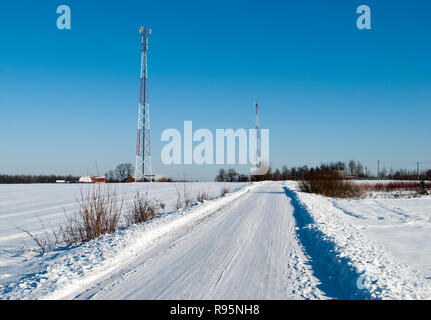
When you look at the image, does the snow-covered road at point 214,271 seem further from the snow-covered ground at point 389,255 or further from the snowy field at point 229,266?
the snow-covered ground at point 389,255

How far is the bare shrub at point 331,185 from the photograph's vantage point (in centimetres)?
2438

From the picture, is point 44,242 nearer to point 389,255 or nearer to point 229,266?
point 229,266

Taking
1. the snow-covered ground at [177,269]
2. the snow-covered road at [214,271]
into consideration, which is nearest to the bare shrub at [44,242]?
the snow-covered ground at [177,269]

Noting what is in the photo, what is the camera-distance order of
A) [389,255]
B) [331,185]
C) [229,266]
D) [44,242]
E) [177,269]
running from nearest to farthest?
[177,269]
[229,266]
[389,255]
[44,242]
[331,185]

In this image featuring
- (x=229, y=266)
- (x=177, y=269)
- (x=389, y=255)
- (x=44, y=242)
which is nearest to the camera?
(x=177, y=269)

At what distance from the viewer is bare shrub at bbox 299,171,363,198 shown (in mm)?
24375

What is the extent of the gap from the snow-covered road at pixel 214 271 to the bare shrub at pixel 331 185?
18.3 m

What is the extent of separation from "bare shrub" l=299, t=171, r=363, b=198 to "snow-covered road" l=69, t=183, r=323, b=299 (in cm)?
1829

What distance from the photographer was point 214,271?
460 cm

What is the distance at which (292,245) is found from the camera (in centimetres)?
636

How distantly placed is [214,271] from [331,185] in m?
21.9

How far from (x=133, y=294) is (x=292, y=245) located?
375 cm

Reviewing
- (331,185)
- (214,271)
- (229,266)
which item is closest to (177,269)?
(214,271)
